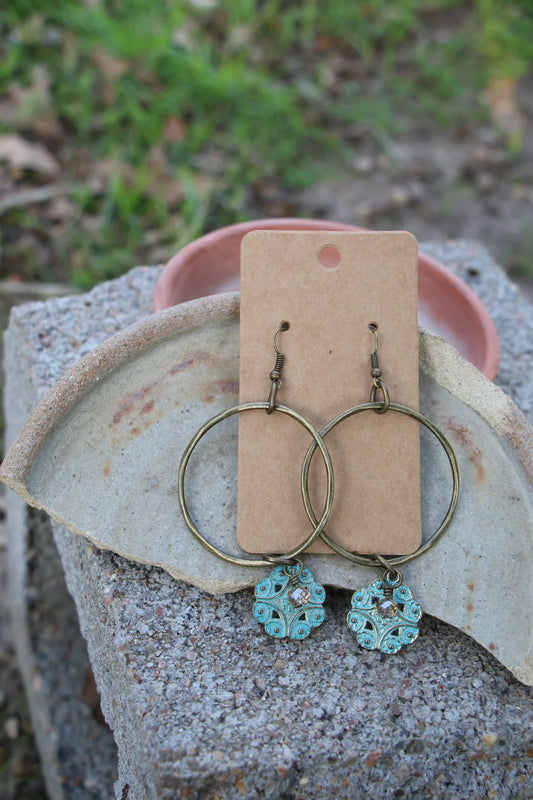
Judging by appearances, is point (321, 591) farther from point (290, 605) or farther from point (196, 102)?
point (196, 102)

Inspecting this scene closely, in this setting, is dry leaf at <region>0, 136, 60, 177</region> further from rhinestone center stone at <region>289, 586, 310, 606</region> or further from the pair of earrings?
rhinestone center stone at <region>289, 586, 310, 606</region>

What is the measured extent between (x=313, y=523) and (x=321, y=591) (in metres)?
0.09

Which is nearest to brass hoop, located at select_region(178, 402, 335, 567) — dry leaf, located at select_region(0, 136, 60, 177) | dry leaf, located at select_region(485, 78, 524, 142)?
dry leaf, located at select_region(0, 136, 60, 177)

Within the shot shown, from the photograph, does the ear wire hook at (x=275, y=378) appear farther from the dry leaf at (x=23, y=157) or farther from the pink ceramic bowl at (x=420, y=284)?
the dry leaf at (x=23, y=157)

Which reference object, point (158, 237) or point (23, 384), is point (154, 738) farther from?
point (158, 237)

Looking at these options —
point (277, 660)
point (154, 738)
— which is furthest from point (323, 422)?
point (154, 738)

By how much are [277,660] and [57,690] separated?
2.51ft

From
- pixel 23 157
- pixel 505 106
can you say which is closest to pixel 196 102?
pixel 23 157

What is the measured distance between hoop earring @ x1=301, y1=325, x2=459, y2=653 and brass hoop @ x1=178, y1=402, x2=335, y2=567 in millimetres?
15

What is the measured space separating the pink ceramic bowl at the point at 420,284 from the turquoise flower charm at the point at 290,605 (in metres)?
0.47

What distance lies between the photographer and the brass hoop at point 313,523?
3.21ft

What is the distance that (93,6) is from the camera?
8.39ft

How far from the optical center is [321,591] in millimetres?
993

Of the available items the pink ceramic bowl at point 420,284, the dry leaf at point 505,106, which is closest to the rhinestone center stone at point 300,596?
the pink ceramic bowl at point 420,284
